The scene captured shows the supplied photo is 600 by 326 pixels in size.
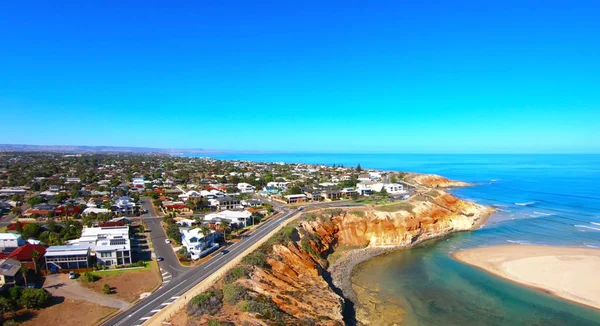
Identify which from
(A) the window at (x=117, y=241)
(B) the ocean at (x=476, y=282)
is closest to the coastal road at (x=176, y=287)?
(A) the window at (x=117, y=241)

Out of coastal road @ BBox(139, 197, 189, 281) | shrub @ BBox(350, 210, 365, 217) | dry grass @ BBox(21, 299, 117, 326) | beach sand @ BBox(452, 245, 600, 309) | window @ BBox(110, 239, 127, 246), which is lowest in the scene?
beach sand @ BBox(452, 245, 600, 309)

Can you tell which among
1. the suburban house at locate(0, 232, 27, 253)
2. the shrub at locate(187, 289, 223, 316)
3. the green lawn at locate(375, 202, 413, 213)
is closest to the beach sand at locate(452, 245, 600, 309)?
the green lawn at locate(375, 202, 413, 213)

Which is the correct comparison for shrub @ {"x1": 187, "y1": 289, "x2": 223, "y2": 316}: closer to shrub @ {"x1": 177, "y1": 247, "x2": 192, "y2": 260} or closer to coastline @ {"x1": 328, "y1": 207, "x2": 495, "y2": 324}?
shrub @ {"x1": 177, "y1": 247, "x2": 192, "y2": 260}

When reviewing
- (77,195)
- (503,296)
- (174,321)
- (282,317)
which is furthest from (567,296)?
(77,195)

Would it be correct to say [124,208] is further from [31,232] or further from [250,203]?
[250,203]

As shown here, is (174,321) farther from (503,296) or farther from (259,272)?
(503,296)

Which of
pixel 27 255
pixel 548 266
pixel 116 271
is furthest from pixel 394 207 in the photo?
pixel 27 255

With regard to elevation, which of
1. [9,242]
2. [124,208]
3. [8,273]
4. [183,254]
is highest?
[8,273]
